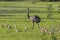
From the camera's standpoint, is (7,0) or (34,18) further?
(7,0)

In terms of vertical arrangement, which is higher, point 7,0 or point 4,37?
point 4,37

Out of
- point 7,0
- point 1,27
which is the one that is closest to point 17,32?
point 1,27

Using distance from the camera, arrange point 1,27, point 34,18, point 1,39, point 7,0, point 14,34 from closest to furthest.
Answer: point 1,39 → point 14,34 → point 34,18 → point 1,27 → point 7,0

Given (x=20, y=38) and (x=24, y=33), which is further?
(x=24, y=33)

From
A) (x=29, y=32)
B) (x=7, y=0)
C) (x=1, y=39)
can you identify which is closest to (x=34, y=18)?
(x=29, y=32)

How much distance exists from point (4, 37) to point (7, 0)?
5191cm

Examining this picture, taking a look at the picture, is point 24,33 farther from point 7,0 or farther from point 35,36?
point 7,0

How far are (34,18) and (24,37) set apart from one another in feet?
8.92

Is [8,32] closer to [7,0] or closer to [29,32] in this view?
[29,32]

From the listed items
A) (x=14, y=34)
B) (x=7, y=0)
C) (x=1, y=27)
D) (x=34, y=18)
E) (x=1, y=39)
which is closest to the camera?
(x=1, y=39)

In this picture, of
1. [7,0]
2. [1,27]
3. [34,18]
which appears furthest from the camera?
[7,0]

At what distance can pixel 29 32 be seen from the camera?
1540cm

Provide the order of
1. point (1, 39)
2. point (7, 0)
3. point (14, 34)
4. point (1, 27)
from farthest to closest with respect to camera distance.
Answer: point (7, 0)
point (1, 27)
point (14, 34)
point (1, 39)

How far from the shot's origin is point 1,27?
58.0 ft
